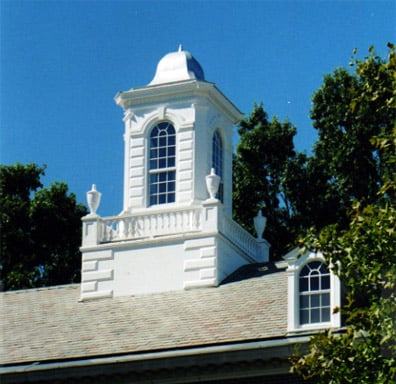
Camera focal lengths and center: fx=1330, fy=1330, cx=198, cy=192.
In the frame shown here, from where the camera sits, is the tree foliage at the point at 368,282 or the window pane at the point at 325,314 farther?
the window pane at the point at 325,314

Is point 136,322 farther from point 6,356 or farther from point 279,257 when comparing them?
point 279,257

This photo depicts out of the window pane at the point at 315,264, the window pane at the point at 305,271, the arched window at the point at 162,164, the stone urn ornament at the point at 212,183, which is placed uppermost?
the arched window at the point at 162,164

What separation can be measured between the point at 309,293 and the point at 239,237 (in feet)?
21.3

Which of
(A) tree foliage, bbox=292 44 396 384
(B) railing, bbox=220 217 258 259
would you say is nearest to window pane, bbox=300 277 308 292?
(B) railing, bbox=220 217 258 259

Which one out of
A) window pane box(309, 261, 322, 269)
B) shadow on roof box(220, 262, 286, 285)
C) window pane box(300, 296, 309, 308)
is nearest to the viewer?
window pane box(300, 296, 309, 308)

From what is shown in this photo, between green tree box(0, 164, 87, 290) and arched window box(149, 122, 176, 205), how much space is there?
9988 mm

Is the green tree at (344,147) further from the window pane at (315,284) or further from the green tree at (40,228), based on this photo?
the window pane at (315,284)

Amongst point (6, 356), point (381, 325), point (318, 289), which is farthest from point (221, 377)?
point (381, 325)

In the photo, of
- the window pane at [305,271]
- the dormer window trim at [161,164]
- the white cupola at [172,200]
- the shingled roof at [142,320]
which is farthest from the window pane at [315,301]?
the dormer window trim at [161,164]

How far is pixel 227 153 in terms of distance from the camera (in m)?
32.2

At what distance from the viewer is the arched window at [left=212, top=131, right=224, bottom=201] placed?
104ft

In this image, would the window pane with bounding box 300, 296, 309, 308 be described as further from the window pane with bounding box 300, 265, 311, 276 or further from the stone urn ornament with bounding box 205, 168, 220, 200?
the stone urn ornament with bounding box 205, 168, 220, 200

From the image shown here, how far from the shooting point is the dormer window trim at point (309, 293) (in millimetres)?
23547

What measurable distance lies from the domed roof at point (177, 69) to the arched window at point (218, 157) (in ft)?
4.97
